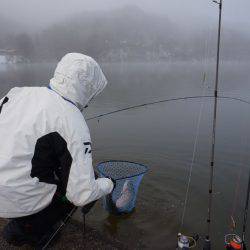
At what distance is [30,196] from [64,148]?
2.02 ft

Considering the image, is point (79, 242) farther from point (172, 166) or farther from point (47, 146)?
point (172, 166)

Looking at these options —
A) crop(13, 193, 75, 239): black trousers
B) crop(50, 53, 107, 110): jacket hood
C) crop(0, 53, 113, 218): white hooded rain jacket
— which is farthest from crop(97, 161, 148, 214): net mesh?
crop(50, 53, 107, 110): jacket hood

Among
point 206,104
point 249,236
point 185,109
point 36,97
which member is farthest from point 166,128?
point 36,97

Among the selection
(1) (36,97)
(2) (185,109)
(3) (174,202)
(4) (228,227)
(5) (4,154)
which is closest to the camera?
(5) (4,154)

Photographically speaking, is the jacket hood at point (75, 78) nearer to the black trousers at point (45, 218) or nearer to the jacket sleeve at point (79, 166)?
the jacket sleeve at point (79, 166)

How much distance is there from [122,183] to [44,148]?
242 cm

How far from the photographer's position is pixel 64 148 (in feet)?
10.1

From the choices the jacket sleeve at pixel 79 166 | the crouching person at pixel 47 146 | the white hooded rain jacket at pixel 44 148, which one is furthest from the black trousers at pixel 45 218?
the jacket sleeve at pixel 79 166

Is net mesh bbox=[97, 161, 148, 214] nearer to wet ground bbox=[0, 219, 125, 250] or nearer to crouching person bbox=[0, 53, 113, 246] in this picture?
wet ground bbox=[0, 219, 125, 250]

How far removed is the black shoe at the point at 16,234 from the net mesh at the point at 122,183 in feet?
5.49

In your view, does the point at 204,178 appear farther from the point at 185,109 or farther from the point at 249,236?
the point at 185,109

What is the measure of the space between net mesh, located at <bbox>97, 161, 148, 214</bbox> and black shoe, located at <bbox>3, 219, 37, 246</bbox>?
5.49 feet

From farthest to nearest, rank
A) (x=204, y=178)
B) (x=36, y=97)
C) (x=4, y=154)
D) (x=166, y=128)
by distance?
1. (x=166, y=128)
2. (x=204, y=178)
3. (x=36, y=97)
4. (x=4, y=154)

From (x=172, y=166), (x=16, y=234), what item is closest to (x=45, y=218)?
(x=16, y=234)
